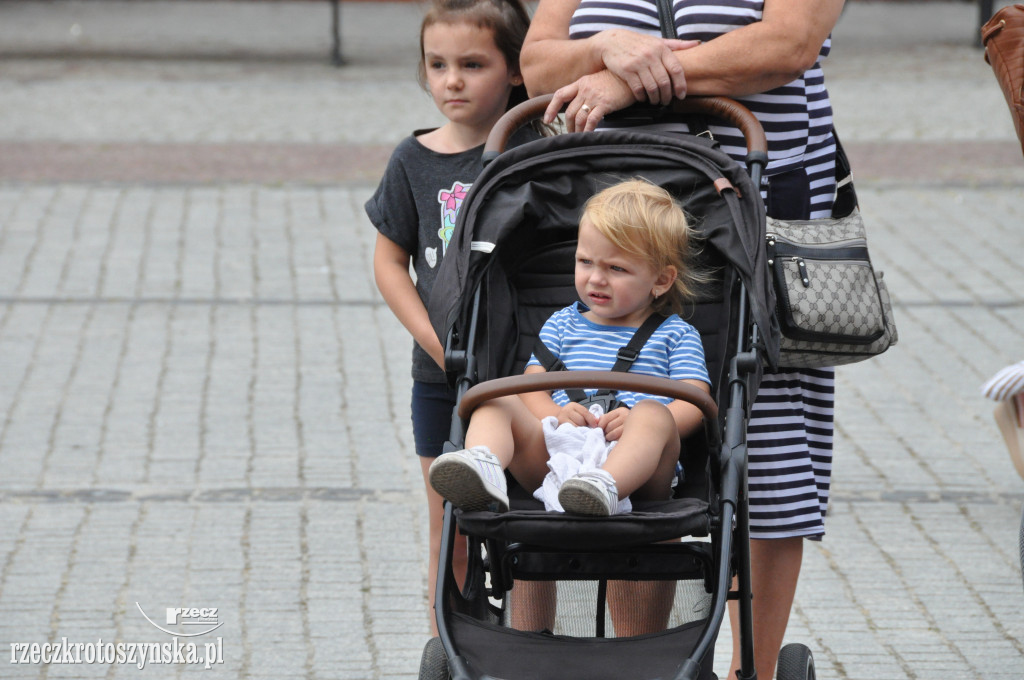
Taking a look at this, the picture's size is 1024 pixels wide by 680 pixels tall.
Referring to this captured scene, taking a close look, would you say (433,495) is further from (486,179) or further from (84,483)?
(84,483)

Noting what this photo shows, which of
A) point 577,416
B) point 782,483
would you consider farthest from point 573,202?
point 782,483

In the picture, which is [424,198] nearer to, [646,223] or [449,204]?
[449,204]

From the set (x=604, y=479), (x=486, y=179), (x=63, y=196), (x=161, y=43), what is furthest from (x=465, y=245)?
(x=161, y=43)

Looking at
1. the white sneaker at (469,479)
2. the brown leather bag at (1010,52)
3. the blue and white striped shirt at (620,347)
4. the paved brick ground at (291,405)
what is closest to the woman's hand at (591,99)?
the blue and white striped shirt at (620,347)

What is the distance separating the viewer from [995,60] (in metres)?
2.85

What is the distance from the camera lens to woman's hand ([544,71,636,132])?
9.80 feet

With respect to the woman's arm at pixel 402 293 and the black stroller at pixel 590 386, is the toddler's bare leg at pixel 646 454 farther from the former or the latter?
the woman's arm at pixel 402 293

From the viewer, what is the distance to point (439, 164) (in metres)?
3.35

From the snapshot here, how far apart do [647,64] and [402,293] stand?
0.90 meters

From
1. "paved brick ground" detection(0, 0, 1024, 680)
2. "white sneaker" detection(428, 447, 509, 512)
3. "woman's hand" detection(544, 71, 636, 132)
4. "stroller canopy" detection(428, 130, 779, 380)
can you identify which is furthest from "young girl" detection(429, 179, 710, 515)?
"paved brick ground" detection(0, 0, 1024, 680)

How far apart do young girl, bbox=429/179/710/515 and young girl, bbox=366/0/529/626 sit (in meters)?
0.46

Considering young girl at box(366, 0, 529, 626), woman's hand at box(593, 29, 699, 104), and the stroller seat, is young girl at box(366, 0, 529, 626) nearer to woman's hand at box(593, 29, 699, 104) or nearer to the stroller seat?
woman's hand at box(593, 29, 699, 104)

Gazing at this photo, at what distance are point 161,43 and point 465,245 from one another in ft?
45.7

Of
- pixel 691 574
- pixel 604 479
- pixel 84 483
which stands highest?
pixel 604 479
